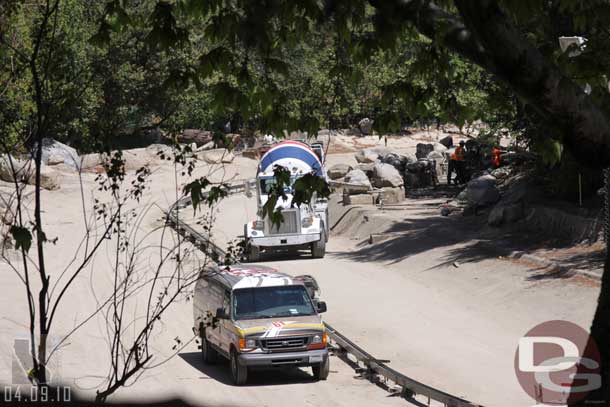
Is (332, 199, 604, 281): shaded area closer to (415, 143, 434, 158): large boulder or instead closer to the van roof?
the van roof

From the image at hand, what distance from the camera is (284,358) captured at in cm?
1808

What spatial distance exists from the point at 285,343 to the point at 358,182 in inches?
1068

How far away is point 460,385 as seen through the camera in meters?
17.8

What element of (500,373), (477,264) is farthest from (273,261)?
(500,373)

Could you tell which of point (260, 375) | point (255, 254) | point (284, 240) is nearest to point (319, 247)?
point (284, 240)

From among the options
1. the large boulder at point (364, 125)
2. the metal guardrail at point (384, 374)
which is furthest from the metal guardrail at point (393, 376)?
the large boulder at point (364, 125)

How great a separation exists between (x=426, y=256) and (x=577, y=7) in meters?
22.6

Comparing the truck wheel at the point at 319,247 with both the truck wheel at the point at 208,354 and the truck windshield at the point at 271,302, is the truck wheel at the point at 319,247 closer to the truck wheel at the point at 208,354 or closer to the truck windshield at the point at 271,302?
the truck wheel at the point at 208,354

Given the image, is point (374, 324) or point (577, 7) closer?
point (577, 7)

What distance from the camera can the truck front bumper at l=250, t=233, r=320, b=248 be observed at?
32562mm

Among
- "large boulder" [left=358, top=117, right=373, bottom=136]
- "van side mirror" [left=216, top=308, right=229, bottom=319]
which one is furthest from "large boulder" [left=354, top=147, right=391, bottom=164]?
"van side mirror" [left=216, top=308, right=229, bottom=319]

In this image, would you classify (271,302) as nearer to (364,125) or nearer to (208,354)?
(208,354)

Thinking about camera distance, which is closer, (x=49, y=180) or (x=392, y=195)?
(x=392, y=195)

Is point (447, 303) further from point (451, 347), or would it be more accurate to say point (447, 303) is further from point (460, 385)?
point (460, 385)
